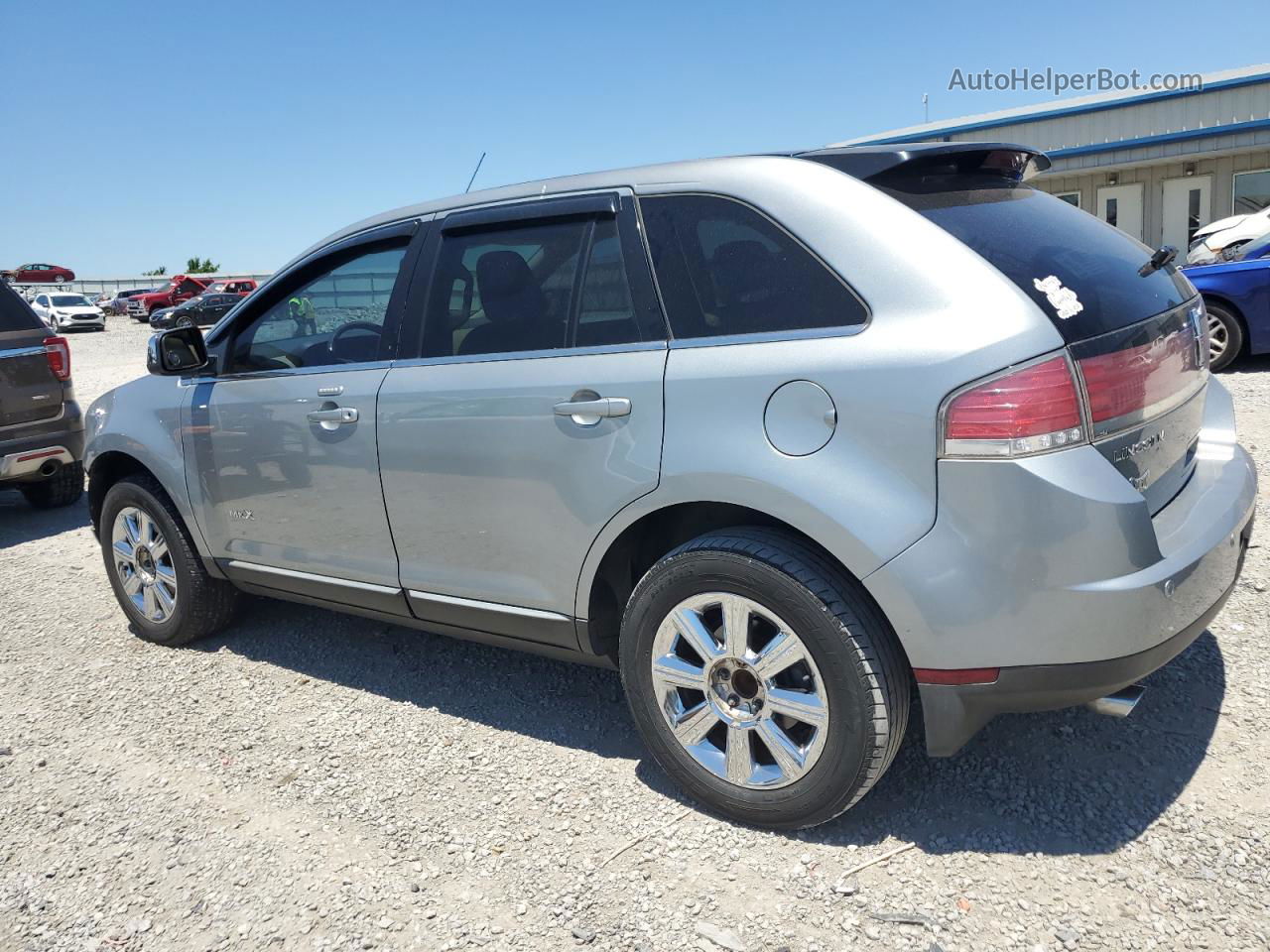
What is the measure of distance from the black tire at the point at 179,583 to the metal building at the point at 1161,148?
59.5 feet

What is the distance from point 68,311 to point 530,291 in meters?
41.1

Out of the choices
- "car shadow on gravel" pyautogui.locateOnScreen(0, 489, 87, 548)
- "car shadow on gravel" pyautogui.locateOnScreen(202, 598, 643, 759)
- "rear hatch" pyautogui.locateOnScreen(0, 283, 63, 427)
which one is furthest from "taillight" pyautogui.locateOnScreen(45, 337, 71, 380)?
"car shadow on gravel" pyautogui.locateOnScreen(202, 598, 643, 759)

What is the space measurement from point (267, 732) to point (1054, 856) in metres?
2.73

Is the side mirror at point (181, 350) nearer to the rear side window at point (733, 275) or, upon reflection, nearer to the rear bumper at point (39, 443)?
the rear side window at point (733, 275)

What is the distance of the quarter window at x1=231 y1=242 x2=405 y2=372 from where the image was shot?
3.66 metres

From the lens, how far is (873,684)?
2.52 meters

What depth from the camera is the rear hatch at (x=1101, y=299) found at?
2422 mm

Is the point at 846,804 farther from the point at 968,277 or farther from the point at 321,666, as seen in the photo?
the point at 321,666

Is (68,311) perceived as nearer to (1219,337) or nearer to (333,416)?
(1219,337)

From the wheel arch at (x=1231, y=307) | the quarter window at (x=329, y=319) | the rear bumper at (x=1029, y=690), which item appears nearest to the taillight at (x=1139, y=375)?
the rear bumper at (x=1029, y=690)

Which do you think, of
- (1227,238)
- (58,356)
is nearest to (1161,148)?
(1227,238)

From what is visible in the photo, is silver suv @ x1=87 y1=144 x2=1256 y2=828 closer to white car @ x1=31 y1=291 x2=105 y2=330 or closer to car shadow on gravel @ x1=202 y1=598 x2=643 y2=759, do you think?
car shadow on gravel @ x1=202 y1=598 x2=643 y2=759

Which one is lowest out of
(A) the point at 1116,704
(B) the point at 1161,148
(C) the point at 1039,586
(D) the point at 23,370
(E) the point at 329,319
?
(A) the point at 1116,704

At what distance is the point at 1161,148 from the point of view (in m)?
20.2
